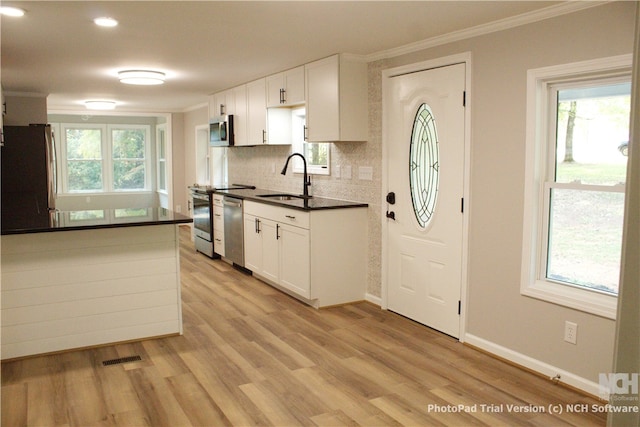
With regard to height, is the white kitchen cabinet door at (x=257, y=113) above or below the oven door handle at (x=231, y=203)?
above

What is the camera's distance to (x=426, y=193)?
4.06 meters

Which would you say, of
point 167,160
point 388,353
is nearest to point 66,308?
point 388,353

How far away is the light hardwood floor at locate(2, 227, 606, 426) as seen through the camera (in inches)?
106

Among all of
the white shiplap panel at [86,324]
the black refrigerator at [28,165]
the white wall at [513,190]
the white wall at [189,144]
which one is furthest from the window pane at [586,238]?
the white wall at [189,144]

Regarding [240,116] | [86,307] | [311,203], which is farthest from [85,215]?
[240,116]

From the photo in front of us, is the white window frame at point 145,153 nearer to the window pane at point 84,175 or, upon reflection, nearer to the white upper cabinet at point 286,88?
the window pane at point 84,175

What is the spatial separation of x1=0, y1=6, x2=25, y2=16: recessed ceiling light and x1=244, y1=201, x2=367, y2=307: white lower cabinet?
251cm

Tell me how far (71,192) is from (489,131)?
30.6 feet

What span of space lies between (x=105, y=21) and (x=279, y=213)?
7.49 ft

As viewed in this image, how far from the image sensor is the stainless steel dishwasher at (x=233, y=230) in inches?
234

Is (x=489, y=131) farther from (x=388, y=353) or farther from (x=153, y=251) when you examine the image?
(x=153, y=251)

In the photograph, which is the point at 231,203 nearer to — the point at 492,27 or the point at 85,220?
the point at 85,220

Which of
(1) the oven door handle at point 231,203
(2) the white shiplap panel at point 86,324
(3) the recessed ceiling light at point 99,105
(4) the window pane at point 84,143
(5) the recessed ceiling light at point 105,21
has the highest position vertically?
(3) the recessed ceiling light at point 99,105

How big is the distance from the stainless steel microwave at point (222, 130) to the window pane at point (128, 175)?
14.8ft
